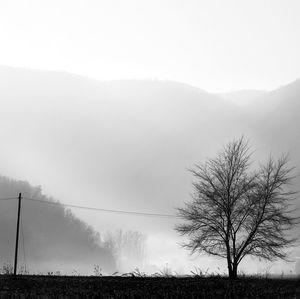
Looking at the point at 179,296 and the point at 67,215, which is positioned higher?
the point at 67,215

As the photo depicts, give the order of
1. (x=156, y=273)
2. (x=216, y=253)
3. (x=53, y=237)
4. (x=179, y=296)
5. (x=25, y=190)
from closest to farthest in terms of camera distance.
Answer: (x=179, y=296)
(x=156, y=273)
(x=216, y=253)
(x=25, y=190)
(x=53, y=237)

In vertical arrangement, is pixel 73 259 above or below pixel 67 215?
below

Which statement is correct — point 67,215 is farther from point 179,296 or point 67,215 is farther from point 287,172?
point 179,296

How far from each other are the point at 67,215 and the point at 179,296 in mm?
115575

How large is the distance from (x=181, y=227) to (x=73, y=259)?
9391cm

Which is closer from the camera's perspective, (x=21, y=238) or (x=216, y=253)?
(x=216, y=253)

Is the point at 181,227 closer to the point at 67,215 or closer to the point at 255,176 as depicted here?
the point at 255,176

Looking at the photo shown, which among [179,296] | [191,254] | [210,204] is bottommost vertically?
[179,296]

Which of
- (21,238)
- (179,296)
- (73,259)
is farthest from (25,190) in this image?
(179,296)

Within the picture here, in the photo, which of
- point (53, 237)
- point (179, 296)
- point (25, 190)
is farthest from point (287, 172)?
point (53, 237)

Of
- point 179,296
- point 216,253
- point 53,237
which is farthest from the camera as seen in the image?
point 53,237

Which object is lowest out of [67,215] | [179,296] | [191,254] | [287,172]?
[179,296]

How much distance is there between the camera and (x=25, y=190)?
113438mm

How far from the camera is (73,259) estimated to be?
12812cm
